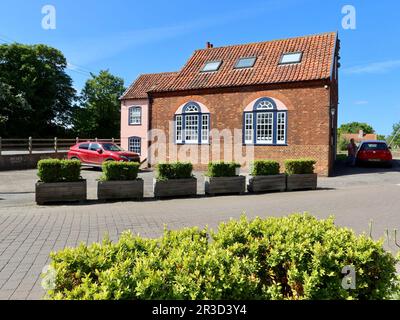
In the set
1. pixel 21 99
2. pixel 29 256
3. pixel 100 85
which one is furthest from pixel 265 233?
pixel 100 85

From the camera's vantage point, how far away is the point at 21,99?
4100 centimetres

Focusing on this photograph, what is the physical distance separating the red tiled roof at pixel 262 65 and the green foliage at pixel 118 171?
11.4 meters

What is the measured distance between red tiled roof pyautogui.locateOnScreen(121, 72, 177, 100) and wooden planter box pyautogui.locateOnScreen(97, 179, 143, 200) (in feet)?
70.0

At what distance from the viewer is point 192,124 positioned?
2245 cm

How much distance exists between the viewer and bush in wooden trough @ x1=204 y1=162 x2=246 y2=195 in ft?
41.0

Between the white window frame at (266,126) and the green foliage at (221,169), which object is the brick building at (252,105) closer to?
the white window frame at (266,126)

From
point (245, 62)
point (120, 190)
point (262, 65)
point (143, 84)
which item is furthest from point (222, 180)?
point (143, 84)

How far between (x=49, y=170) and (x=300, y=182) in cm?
920

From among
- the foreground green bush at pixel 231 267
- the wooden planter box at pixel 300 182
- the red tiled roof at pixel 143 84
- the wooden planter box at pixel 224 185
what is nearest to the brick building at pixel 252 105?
the wooden planter box at pixel 300 182

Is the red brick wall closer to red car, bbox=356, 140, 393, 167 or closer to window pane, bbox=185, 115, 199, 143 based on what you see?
window pane, bbox=185, 115, 199, 143

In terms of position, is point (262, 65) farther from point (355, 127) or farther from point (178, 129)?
point (355, 127)

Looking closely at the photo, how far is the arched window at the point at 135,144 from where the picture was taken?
104 ft

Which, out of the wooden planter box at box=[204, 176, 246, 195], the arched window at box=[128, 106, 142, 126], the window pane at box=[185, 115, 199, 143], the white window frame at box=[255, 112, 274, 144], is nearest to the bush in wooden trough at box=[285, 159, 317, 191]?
the wooden planter box at box=[204, 176, 246, 195]
